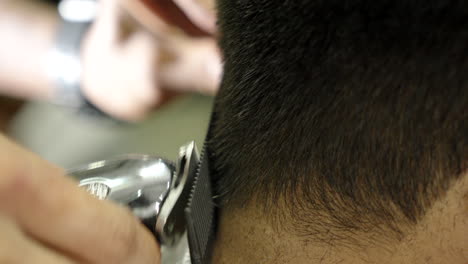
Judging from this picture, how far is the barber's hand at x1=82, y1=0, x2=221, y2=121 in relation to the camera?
2.64ft

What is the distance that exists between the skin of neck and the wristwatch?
49 centimetres

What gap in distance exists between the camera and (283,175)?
47 centimetres

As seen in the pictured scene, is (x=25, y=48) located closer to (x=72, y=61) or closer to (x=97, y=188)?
(x=72, y=61)

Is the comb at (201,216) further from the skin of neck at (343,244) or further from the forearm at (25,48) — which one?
the forearm at (25,48)

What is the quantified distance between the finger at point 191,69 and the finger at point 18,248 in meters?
0.47

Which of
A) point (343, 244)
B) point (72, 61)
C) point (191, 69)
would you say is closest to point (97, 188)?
point (343, 244)

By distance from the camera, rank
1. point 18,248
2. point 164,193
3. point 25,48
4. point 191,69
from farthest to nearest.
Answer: point 25,48
point 191,69
point 164,193
point 18,248

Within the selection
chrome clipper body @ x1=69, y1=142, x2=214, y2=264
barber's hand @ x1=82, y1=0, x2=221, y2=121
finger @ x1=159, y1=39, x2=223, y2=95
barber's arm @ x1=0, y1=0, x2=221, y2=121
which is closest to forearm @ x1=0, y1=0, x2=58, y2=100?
barber's arm @ x1=0, y1=0, x2=221, y2=121

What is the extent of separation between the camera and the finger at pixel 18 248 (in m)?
0.32

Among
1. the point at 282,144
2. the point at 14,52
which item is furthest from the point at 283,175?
the point at 14,52

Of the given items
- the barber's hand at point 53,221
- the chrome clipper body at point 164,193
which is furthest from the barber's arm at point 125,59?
the barber's hand at point 53,221

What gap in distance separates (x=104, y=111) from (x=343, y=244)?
561 millimetres

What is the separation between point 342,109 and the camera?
41 cm

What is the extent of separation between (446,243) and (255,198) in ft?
0.59
